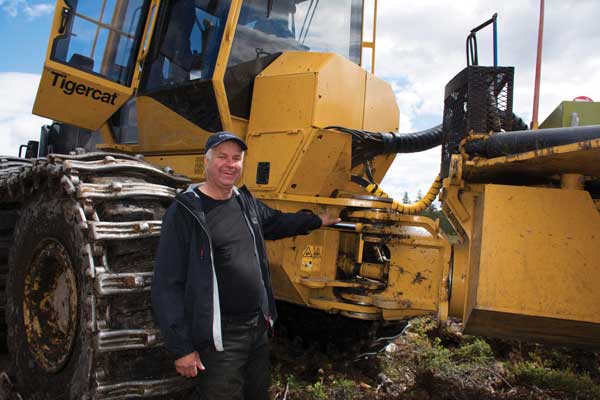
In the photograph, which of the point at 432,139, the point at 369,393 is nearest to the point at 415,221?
the point at 432,139

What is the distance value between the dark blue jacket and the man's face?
0.17m

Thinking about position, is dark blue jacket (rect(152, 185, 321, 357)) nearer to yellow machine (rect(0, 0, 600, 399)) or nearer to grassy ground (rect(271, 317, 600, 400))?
yellow machine (rect(0, 0, 600, 399))

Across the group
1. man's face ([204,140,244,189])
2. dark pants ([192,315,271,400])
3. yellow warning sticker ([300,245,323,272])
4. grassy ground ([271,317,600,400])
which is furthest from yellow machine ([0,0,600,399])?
grassy ground ([271,317,600,400])

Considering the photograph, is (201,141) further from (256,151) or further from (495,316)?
(495,316)

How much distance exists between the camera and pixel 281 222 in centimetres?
317

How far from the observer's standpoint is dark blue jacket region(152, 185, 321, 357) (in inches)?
91.1

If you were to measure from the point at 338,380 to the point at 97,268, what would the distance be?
213 cm

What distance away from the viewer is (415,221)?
3596 millimetres

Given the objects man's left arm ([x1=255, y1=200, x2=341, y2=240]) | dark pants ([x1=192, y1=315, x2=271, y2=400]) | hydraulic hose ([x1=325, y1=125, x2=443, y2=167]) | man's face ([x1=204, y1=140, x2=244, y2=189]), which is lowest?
dark pants ([x1=192, y1=315, x2=271, y2=400])

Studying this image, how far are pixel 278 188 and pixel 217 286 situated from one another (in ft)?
4.45

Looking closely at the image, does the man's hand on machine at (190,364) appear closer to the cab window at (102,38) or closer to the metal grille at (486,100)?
the metal grille at (486,100)

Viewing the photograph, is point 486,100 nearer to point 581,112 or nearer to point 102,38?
point 581,112

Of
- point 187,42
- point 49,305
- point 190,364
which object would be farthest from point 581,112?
point 49,305

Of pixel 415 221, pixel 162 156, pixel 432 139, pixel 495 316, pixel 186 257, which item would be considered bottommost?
pixel 495 316
